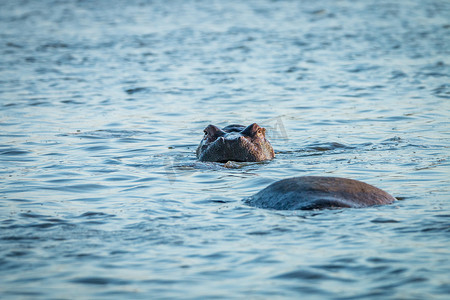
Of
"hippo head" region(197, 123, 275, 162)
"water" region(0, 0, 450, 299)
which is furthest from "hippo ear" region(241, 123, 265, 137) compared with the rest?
"water" region(0, 0, 450, 299)

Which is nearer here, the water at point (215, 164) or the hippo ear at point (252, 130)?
the water at point (215, 164)

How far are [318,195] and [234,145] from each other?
3343 mm

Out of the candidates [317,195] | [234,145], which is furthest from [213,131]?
[317,195]

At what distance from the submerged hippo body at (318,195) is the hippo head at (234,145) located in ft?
8.94

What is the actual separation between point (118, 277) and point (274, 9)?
36858 mm

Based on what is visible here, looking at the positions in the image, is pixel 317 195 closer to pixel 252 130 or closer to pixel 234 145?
pixel 234 145

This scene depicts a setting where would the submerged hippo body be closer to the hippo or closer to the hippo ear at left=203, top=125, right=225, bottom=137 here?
the hippo

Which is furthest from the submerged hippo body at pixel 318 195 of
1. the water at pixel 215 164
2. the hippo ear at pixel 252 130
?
the hippo ear at pixel 252 130

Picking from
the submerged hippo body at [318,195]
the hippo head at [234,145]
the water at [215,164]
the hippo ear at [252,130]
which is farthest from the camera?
the hippo ear at [252,130]

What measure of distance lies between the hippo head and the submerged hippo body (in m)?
2.72

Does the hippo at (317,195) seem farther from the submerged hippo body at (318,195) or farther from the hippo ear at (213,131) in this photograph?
the hippo ear at (213,131)

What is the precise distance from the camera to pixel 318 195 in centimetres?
803

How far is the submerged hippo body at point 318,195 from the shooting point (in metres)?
7.98

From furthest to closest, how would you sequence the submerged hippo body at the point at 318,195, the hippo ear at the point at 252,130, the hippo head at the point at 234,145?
the hippo ear at the point at 252,130, the hippo head at the point at 234,145, the submerged hippo body at the point at 318,195
